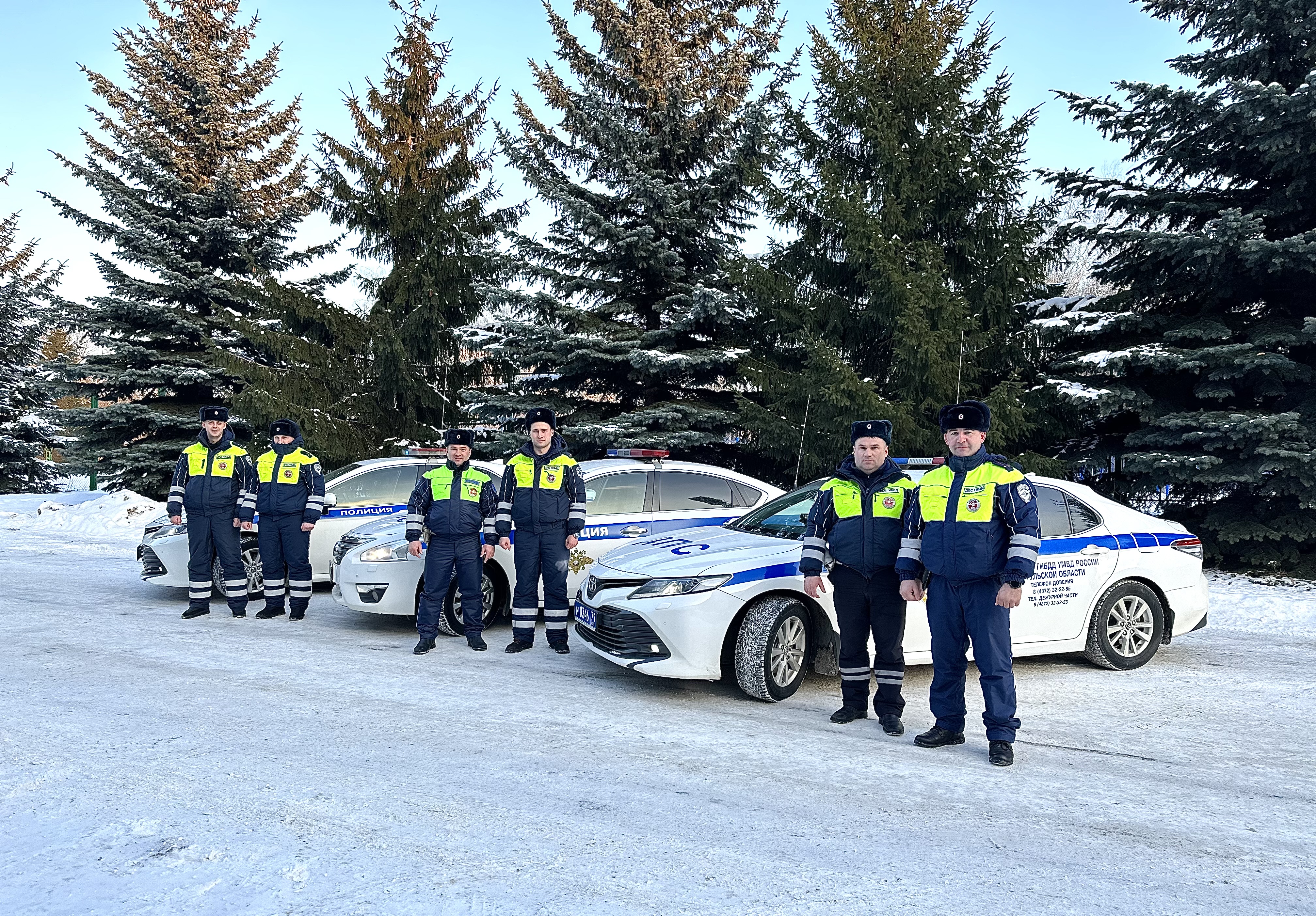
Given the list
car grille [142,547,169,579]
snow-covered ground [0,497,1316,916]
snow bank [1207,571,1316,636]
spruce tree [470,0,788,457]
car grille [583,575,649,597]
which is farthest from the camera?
spruce tree [470,0,788,457]

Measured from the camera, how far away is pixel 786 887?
10.8 ft

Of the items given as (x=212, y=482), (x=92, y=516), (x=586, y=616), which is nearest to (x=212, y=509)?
(x=212, y=482)

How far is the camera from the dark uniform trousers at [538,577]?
7.48m

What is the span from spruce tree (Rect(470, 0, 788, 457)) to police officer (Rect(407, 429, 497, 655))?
636 centimetres

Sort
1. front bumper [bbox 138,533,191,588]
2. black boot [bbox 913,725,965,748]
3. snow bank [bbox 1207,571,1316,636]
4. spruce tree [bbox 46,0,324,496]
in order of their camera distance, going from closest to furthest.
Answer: black boot [bbox 913,725,965,748] → snow bank [bbox 1207,571,1316,636] → front bumper [bbox 138,533,191,588] → spruce tree [bbox 46,0,324,496]

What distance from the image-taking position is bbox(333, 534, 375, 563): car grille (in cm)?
839

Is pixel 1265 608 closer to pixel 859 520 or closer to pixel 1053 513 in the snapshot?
pixel 1053 513

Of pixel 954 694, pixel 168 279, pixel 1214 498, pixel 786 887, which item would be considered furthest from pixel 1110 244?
pixel 168 279

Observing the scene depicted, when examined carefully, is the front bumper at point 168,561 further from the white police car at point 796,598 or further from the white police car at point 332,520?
the white police car at point 796,598

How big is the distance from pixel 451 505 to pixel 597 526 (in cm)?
150

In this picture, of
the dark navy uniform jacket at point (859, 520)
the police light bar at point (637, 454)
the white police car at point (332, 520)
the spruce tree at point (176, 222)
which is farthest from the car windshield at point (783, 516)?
the spruce tree at point (176, 222)

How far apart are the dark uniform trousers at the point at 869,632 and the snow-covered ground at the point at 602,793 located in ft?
0.82

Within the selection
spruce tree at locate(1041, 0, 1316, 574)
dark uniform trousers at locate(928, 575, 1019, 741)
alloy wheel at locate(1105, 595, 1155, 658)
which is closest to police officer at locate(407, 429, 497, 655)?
dark uniform trousers at locate(928, 575, 1019, 741)

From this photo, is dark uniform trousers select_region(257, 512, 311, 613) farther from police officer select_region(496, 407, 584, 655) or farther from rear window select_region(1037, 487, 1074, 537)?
rear window select_region(1037, 487, 1074, 537)
